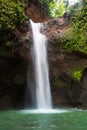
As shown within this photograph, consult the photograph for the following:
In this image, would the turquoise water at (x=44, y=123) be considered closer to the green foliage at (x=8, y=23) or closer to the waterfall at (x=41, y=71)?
the waterfall at (x=41, y=71)

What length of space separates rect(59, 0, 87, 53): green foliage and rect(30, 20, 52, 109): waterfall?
4.36 feet

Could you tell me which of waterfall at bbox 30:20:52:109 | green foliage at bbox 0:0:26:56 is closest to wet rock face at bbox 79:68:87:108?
waterfall at bbox 30:20:52:109

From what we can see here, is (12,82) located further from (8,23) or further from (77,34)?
(77,34)

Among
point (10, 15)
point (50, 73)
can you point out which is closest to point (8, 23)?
point (10, 15)

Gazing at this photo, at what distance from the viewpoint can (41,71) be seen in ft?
65.4

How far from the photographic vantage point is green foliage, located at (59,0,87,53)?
19.8m

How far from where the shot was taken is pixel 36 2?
26453mm

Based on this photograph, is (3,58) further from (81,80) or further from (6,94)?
(81,80)

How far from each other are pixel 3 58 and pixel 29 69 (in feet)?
5.87

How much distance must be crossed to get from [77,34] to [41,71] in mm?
3328

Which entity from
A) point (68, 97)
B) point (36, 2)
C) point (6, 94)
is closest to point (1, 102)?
point (6, 94)

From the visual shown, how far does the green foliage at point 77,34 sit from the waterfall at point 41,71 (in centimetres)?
133

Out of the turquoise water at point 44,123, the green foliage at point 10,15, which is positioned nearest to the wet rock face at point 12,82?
the green foliage at point 10,15

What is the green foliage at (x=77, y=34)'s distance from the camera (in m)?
19.8
